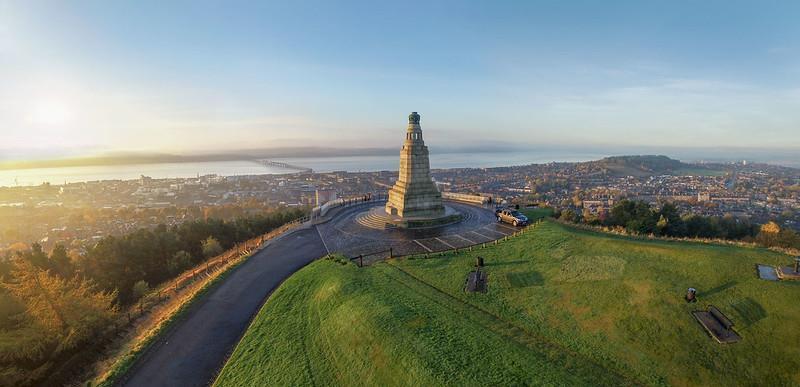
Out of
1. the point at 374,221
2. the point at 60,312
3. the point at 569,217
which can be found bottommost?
the point at 60,312

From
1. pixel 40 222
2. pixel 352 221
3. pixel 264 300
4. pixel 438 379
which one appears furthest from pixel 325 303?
pixel 40 222

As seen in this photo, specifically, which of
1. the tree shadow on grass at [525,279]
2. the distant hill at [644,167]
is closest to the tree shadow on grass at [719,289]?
the tree shadow on grass at [525,279]

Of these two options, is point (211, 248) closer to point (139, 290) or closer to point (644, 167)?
point (139, 290)

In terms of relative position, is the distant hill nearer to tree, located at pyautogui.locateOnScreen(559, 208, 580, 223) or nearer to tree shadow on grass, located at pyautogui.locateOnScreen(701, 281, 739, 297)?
tree, located at pyautogui.locateOnScreen(559, 208, 580, 223)

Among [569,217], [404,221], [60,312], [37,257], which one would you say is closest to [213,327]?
[60,312]

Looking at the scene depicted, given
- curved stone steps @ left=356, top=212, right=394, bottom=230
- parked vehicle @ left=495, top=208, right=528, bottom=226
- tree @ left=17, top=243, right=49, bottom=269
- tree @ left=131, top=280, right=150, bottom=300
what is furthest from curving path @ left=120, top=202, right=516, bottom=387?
tree @ left=17, top=243, right=49, bottom=269

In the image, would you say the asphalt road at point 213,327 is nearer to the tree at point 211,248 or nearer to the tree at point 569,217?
the tree at point 211,248
